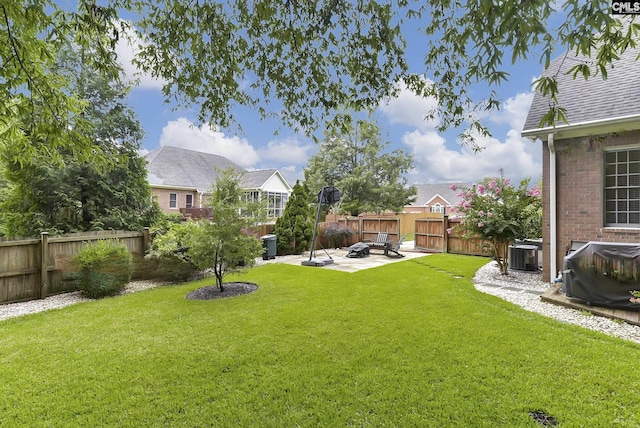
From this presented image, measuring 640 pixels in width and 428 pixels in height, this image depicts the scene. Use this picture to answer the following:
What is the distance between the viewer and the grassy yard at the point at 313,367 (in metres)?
2.70

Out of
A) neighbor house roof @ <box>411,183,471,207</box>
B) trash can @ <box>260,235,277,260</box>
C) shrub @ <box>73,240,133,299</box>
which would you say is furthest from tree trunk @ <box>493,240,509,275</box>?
neighbor house roof @ <box>411,183,471,207</box>

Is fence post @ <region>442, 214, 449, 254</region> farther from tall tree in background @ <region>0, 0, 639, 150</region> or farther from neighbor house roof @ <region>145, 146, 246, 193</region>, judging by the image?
neighbor house roof @ <region>145, 146, 246, 193</region>

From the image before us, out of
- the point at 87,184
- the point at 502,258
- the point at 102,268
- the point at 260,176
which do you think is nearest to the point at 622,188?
the point at 502,258

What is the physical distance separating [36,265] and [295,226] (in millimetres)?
8397

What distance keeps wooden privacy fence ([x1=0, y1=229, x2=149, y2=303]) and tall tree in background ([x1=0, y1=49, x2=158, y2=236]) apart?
2863mm

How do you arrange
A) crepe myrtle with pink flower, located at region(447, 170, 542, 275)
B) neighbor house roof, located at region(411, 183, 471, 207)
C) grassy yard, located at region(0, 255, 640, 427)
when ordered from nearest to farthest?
1. grassy yard, located at region(0, 255, 640, 427)
2. crepe myrtle with pink flower, located at region(447, 170, 542, 275)
3. neighbor house roof, located at region(411, 183, 471, 207)

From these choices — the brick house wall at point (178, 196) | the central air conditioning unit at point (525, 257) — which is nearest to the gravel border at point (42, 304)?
the central air conditioning unit at point (525, 257)

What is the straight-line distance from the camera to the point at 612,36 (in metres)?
2.23

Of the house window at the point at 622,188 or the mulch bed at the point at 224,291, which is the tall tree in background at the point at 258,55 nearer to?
the mulch bed at the point at 224,291

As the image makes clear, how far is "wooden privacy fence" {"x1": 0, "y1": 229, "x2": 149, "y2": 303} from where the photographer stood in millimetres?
6453

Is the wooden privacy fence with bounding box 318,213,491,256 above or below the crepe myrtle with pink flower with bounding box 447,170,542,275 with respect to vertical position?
below

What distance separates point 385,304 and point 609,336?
312cm

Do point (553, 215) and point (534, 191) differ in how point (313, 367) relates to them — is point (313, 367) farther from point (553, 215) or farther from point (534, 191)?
point (534, 191)

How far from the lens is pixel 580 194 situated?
7074 millimetres
